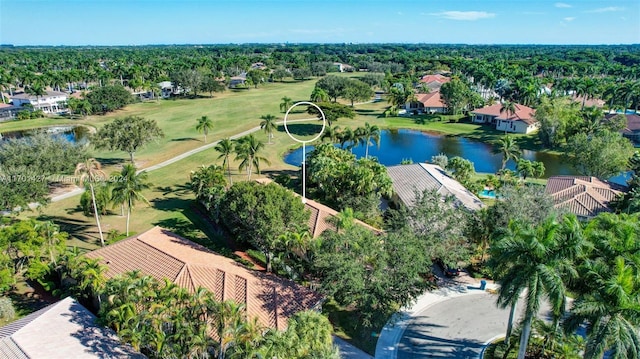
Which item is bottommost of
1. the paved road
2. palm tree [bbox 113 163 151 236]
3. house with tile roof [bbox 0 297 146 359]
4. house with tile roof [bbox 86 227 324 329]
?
the paved road

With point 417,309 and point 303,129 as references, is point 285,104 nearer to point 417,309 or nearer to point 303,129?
point 303,129

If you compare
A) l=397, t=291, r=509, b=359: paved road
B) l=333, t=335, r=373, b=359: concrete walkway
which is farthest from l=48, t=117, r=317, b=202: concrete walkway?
l=397, t=291, r=509, b=359: paved road

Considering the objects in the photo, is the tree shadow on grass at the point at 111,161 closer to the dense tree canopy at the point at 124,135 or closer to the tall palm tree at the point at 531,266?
the dense tree canopy at the point at 124,135

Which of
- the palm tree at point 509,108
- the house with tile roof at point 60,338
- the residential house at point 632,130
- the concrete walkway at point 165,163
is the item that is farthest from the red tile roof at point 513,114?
the house with tile roof at point 60,338

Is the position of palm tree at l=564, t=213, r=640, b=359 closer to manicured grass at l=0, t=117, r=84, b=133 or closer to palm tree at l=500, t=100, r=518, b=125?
palm tree at l=500, t=100, r=518, b=125

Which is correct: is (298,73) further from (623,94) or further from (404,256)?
(404,256)

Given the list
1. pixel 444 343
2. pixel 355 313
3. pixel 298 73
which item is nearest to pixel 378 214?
pixel 355 313
